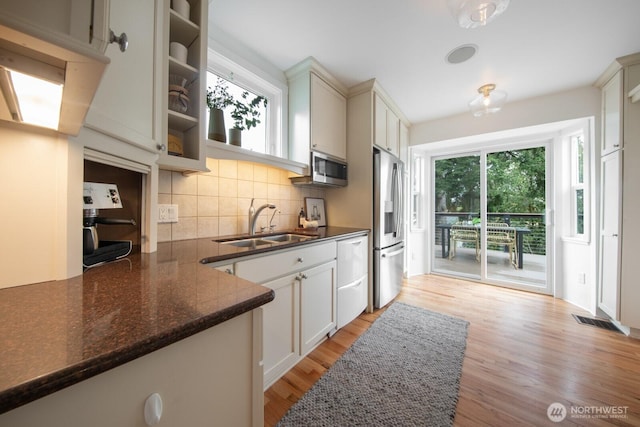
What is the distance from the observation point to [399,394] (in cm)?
133

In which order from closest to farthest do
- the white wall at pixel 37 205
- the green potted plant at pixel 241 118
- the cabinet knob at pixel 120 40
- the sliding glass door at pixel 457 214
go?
the cabinet knob at pixel 120 40
the white wall at pixel 37 205
the green potted plant at pixel 241 118
the sliding glass door at pixel 457 214

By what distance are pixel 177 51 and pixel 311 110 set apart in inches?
43.2

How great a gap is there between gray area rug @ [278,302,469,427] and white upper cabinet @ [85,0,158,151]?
1.53m

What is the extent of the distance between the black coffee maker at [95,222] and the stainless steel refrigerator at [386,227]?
205 cm

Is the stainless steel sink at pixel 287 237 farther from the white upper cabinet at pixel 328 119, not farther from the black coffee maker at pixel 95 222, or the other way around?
the black coffee maker at pixel 95 222

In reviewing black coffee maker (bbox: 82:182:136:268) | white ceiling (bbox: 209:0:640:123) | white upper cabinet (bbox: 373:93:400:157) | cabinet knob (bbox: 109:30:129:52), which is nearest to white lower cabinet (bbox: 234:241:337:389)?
black coffee maker (bbox: 82:182:136:268)

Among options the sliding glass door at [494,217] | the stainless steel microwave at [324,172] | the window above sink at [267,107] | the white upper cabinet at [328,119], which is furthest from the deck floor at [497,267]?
the window above sink at [267,107]

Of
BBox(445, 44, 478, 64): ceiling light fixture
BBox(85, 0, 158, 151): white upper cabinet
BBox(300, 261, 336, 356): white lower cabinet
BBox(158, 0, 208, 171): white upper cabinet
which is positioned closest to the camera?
Answer: BBox(85, 0, 158, 151): white upper cabinet

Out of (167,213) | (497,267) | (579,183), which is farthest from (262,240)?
(579,183)

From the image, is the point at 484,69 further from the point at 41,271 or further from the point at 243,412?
the point at 41,271

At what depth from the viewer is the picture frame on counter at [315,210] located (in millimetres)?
2475

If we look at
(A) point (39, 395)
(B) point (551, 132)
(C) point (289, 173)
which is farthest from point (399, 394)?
(B) point (551, 132)

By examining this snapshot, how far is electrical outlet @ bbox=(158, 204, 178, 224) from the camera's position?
1.46 metres

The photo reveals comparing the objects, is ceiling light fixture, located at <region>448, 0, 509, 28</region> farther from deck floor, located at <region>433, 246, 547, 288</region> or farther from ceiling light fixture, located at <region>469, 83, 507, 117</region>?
deck floor, located at <region>433, 246, 547, 288</region>
